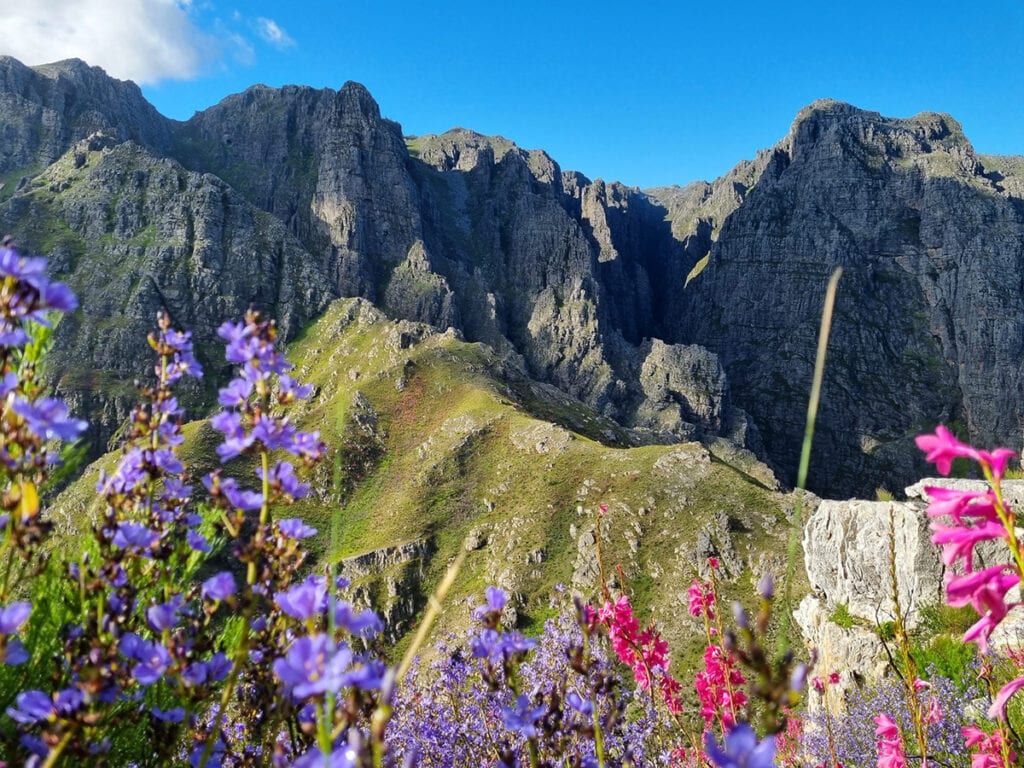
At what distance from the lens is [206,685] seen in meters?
2.36

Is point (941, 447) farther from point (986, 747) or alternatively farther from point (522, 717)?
point (986, 747)

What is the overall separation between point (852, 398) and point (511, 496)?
139821mm

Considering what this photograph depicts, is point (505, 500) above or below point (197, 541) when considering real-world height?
below

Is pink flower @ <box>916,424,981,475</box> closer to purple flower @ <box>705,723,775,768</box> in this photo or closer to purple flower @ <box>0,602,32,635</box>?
purple flower @ <box>705,723,775,768</box>

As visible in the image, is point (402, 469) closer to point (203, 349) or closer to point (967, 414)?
point (203, 349)

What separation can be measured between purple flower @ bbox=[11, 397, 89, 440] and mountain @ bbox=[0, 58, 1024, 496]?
11490 centimetres

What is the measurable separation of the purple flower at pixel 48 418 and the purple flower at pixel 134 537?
0.43m

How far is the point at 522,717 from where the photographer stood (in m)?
2.28

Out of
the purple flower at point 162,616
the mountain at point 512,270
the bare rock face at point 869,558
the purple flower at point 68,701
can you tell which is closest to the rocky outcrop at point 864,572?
the bare rock face at point 869,558

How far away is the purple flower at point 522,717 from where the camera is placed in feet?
6.79

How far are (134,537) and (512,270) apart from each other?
195139mm

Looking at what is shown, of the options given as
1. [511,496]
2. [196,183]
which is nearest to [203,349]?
Answer: [196,183]

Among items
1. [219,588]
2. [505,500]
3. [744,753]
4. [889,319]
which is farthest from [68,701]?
[889,319]

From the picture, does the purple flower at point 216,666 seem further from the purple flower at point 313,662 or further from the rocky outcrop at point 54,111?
the rocky outcrop at point 54,111
